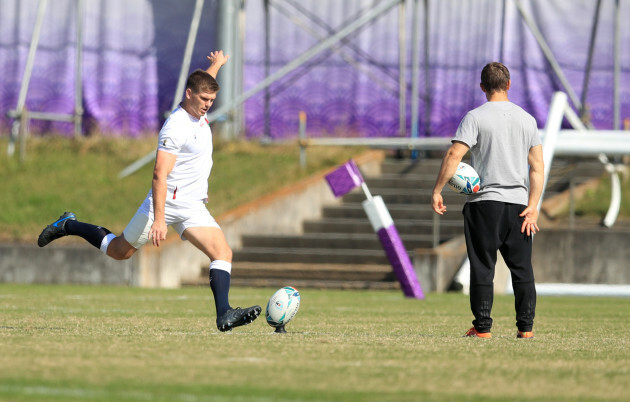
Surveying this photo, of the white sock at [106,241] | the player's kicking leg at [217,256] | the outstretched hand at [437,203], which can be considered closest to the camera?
the outstretched hand at [437,203]

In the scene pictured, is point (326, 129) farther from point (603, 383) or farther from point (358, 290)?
point (603, 383)

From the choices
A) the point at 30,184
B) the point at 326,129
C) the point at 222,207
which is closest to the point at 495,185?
the point at 222,207

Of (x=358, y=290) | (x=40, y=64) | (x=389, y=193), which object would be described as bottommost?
(x=358, y=290)

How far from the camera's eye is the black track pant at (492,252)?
8.95 meters

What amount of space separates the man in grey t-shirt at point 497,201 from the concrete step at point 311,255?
398 inches

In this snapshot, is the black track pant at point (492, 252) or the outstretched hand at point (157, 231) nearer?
the outstretched hand at point (157, 231)

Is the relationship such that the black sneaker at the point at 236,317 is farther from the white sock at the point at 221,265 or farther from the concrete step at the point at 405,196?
the concrete step at the point at 405,196

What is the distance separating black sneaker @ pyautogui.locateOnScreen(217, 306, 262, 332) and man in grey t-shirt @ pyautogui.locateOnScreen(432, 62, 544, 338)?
1.49 metres

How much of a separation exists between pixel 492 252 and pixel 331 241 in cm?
1127

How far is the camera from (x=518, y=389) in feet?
19.1

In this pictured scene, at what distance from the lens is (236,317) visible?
8750 millimetres

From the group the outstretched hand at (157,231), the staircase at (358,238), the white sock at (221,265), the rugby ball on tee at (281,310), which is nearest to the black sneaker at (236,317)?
the rugby ball on tee at (281,310)

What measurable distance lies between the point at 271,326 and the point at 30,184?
13.6m

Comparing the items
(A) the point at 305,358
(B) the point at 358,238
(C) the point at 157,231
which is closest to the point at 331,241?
(B) the point at 358,238
